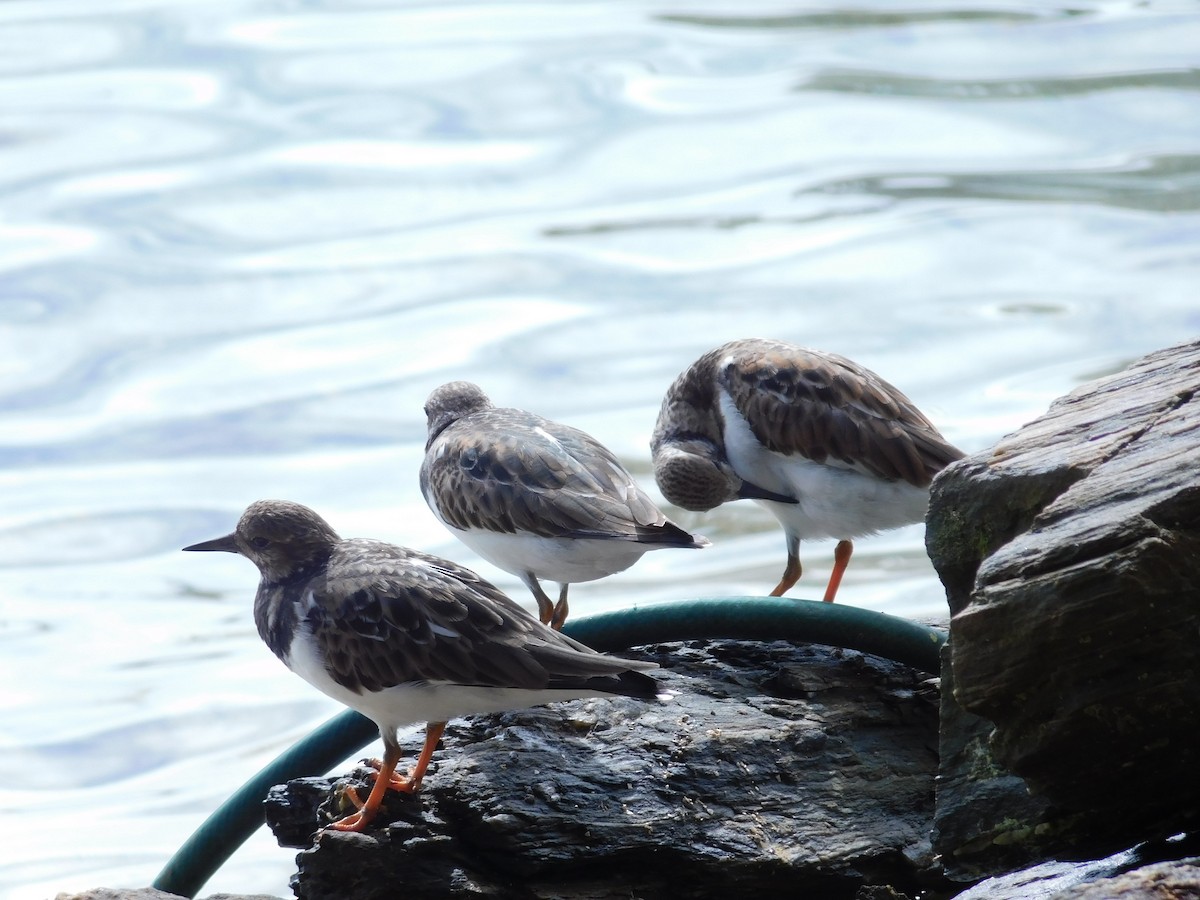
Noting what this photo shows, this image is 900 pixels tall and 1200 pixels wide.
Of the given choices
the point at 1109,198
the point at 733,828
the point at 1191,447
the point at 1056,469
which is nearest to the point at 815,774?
the point at 733,828

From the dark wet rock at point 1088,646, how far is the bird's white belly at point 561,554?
170 cm

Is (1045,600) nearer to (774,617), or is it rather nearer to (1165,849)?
(1165,849)

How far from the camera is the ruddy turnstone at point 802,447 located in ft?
16.8

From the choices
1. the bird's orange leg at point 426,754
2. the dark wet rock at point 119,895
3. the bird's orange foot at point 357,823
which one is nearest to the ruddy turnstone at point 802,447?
the bird's orange leg at point 426,754

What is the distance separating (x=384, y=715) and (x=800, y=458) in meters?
2.04

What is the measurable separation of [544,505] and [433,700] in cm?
125

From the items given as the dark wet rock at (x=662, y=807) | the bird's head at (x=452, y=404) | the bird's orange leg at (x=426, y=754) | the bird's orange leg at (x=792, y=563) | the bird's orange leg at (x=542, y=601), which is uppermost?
the bird's head at (x=452, y=404)

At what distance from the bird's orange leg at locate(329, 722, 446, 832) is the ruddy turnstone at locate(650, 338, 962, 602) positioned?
1716mm

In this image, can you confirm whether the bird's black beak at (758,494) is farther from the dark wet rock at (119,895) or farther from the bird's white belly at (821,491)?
the dark wet rock at (119,895)

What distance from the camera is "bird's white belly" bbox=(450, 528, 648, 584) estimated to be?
482 centimetres

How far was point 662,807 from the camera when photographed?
355cm

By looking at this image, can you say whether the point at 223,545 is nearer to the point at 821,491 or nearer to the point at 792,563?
the point at 821,491

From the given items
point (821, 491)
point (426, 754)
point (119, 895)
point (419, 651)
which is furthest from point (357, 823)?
point (821, 491)

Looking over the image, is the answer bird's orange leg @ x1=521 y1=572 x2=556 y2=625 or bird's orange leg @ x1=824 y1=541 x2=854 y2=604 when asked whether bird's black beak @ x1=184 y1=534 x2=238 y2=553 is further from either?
bird's orange leg @ x1=824 y1=541 x2=854 y2=604
